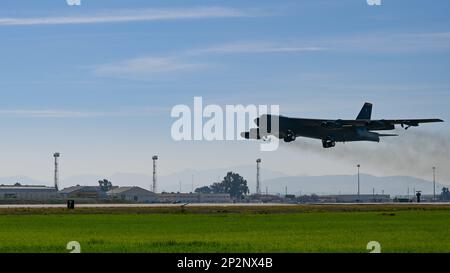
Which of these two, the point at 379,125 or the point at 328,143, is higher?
the point at 379,125

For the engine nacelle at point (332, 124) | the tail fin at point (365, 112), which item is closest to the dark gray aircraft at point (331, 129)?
the engine nacelle at point (332, 124)

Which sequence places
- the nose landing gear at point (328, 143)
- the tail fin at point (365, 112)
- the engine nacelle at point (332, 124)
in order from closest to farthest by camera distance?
the engine nacelle at point (332, 124) < the nose landing gear at point (328, 143) < the tail fin at point (365, 112)

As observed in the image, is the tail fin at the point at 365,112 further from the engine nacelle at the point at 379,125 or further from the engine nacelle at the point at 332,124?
the engine nacelle at the point at 379,125

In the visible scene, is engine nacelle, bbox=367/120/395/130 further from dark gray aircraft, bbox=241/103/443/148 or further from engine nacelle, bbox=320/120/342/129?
engine nacelle, bbox=320/120/342/129

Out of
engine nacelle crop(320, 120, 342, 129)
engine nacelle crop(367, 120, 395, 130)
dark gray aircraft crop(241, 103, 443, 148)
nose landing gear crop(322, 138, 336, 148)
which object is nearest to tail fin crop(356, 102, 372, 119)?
dark gray aircraft crop(241, 103, 443, 148)

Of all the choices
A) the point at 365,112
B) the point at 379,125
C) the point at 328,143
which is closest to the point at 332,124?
the point at 328,143

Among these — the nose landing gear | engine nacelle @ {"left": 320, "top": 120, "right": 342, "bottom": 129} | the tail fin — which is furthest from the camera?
the tail fin

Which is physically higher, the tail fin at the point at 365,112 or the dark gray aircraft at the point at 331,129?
the tail fin at the point at 365,112

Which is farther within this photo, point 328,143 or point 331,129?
point 328,143

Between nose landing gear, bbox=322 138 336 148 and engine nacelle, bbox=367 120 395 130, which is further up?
engine nacelle, bbox=367 120 395 130

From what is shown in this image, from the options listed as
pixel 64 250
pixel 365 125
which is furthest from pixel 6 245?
pixel 365 125

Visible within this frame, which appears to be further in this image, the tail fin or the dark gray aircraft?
the tail fin

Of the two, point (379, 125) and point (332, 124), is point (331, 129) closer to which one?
point (332, 124)
